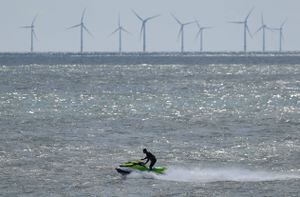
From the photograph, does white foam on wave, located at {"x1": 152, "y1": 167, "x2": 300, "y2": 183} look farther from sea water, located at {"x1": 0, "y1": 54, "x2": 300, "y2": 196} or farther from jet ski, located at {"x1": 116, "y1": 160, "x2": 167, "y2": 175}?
jet ski, located at {"x1": 116, "y1": 160, "x2": 167, "y2": 175}

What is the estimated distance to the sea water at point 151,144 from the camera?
172 ft

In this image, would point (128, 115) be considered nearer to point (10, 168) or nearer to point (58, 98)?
point (58, 98)

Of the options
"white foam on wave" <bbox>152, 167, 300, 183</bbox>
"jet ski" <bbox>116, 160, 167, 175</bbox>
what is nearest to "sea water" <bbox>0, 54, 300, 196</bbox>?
"white foam on wave" <bbox>152, 167, 300, 183</bbox>

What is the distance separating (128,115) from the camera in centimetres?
9531

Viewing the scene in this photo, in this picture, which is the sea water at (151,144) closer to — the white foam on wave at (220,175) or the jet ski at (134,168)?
the white foam on wave at (220,175)

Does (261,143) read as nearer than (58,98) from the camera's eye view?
Yes

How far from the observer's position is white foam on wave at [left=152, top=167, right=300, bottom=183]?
180 feet

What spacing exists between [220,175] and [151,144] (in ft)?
47.2

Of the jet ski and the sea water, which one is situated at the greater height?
the jet ski

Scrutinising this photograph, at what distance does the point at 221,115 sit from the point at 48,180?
144 ft

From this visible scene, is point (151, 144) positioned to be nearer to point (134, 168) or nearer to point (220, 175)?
point (134, 168)

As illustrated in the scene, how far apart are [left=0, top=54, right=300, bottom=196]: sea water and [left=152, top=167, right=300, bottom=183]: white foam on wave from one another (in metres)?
0.05


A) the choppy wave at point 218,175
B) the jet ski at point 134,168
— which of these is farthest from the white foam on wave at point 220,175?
the jet ski at point 134,168

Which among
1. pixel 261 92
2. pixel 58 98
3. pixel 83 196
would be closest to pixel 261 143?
pixel 83 196
